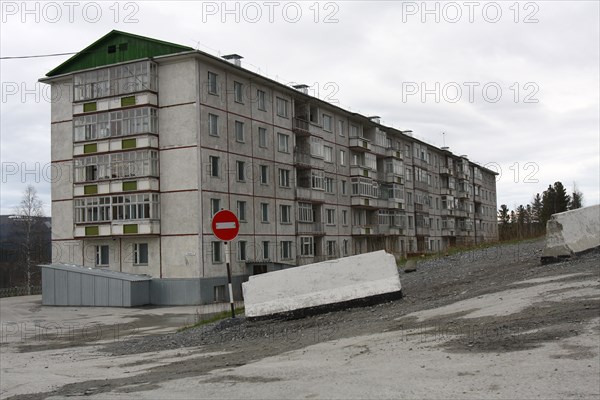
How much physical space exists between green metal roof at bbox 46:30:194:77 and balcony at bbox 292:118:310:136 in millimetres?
12720

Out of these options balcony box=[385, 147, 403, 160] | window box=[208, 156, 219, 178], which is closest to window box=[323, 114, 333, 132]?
balcony box=[385, 147, 403, 160]

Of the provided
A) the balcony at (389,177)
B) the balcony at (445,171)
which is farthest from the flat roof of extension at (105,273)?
the balcony at (445,171)

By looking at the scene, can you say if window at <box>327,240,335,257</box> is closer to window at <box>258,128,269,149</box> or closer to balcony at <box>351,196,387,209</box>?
balcony at <box>351,196,387,209</box>

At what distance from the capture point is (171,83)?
3872 cm

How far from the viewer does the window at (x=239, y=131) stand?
4166 cm

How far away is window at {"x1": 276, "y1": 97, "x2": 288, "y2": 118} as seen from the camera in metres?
46.6

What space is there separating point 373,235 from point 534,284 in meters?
46.8

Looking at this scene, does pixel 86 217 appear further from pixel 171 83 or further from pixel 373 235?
pixel 373 235

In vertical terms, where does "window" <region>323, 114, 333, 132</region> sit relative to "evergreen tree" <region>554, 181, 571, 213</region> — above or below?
above

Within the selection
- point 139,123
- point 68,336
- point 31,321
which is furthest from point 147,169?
point 68,336

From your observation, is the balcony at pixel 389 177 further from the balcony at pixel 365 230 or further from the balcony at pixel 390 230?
the balcony at pixel 365 230

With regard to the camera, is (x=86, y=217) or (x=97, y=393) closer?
(x=97, y=393)

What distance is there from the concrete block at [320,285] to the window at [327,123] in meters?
40.4

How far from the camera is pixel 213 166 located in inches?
1542
